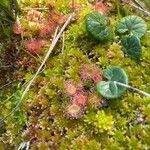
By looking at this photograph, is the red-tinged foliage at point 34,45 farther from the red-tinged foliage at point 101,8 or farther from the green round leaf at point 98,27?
the red-tinged foliage at point 101,8

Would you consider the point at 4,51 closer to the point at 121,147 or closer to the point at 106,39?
the point at 106,39

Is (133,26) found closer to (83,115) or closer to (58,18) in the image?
(58,18)

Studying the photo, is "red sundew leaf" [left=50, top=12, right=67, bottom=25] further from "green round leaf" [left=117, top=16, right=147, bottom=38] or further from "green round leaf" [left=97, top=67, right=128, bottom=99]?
"green round leaf" [left=97, top=67, right=128, bottom=99]

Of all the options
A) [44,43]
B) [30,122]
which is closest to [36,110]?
[30,122]

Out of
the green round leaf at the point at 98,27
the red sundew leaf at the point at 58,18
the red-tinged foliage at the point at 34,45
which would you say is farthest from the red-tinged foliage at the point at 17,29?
the green round leaf at the point at 98,27

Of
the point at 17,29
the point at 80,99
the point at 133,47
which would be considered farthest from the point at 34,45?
the point at 133,47

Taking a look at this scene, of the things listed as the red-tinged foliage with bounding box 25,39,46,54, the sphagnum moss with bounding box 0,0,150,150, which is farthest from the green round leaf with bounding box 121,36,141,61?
the red-tinged foliage with bounding box 25,39,46,54
